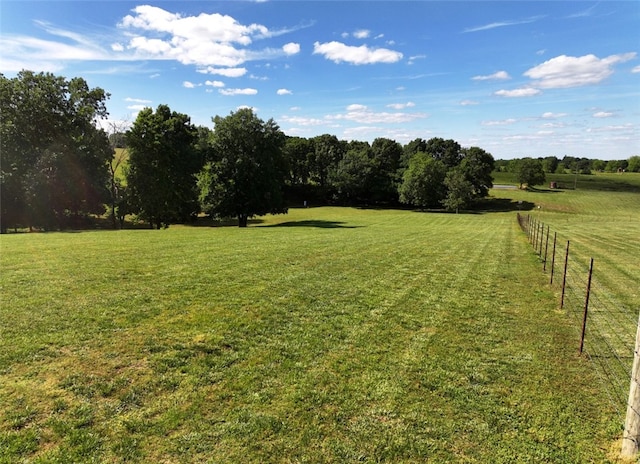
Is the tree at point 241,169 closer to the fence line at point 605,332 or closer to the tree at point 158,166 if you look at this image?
the tree at point 158,166

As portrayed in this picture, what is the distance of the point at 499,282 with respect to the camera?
11242mm

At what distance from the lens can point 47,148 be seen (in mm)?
30891

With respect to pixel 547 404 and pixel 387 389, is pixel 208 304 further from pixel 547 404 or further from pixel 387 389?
pixel 547 404

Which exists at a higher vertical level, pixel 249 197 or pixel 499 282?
pixel 249 197

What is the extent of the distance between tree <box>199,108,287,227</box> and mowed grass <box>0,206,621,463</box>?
23148mm

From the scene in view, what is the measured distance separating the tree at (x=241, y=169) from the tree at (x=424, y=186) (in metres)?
35.9

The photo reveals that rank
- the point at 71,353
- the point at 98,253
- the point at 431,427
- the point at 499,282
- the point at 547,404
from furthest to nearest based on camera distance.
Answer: the point at 98,253
the point at 499,282
the point at 71,353
the point at 547,404
the point at 431,427

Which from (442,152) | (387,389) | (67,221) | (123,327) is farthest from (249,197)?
(442,152)

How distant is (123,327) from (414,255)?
37.2 feet

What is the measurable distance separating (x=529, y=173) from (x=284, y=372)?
3640 inches

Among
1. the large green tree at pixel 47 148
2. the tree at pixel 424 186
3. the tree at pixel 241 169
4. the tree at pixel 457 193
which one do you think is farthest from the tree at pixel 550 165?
the large green tree at pixel 47 148

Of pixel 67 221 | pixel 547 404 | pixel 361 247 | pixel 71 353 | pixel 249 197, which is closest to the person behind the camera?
pixel 547 404

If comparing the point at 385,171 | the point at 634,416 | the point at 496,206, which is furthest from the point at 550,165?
the point at 634,416

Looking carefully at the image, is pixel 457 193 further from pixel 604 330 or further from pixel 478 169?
pixel 604 330
